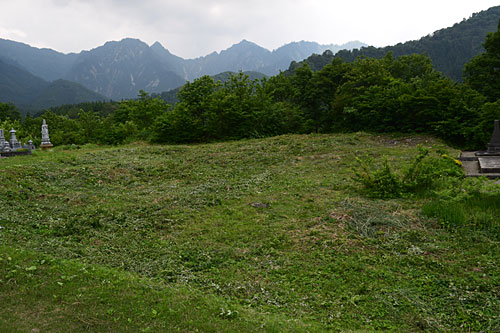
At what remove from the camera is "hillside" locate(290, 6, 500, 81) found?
6381cm

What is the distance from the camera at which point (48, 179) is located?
8.85 m

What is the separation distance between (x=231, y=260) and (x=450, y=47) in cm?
8212

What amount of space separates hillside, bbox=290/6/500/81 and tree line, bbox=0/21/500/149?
44729mm

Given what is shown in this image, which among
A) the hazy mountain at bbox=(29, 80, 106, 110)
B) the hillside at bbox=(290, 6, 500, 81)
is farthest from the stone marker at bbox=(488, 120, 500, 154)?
the hazy mountain at bbox=(29, 80, 106, 110)

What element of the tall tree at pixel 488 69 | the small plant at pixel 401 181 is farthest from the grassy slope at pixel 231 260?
the tall tree at pixel 488 69

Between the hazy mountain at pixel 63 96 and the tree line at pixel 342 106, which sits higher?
the hazy mountain at pixel 63 96

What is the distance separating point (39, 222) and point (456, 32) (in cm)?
9472

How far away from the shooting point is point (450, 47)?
226ft

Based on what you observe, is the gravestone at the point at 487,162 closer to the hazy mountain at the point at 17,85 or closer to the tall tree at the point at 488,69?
the tall tree at the point at 488,69

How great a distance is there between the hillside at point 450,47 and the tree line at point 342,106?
44729mm

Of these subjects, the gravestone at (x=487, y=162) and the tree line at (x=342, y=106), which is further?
the tree line at (x=342, y=106)

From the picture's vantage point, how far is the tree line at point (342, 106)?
1472 centimetres

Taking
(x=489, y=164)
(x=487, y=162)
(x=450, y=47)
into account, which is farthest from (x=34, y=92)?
(x=489, y=164)

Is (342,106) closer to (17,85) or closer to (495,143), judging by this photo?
(495,143)
